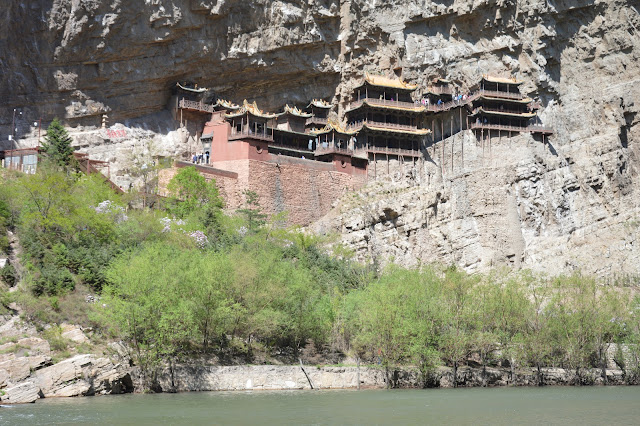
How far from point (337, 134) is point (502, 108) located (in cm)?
1233

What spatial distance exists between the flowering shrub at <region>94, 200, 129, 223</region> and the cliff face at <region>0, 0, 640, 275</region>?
37.5 ft

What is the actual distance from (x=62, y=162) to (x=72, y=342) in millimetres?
17269

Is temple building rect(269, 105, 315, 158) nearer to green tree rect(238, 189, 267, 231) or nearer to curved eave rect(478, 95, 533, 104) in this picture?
green tree rect(238, 189, 267, 231)

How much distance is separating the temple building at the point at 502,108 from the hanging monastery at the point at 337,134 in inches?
2.8

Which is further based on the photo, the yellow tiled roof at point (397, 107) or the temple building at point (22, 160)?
the yellow tiled roof at point (397, 107)

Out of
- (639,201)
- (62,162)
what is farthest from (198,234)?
(639,201)

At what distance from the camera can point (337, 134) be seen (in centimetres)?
5866

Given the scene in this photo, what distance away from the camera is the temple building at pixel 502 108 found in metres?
59.9

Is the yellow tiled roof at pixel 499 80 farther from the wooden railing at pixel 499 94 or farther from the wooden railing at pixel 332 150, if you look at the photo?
the wooden railing at pixel 332 150

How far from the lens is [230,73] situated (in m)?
60.7

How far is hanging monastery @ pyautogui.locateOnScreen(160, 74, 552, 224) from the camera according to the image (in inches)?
2146

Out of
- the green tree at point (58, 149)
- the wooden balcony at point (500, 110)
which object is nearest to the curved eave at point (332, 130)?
the wooden balcony at point (500, 110)

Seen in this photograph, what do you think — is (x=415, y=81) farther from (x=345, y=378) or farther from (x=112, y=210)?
(x=345, y=378)

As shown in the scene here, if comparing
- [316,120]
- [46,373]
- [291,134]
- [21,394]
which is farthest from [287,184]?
[21,394]
